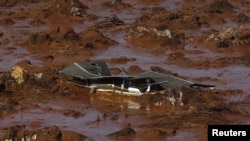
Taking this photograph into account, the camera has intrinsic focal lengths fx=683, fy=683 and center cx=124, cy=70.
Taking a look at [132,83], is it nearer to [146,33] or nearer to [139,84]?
[139,84]

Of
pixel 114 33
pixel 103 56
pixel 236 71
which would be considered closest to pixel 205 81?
pixel 236 71

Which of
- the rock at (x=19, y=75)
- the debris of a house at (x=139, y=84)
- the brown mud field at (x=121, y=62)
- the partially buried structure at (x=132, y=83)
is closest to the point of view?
the brown mud field at (x=121, y=62)

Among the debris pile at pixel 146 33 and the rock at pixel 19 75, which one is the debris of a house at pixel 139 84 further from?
the debris pile at pixel 146 33

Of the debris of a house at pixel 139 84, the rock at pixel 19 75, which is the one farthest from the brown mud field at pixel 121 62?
the debris of a house at pixel 139 84

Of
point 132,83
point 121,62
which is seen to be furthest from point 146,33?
point 132,83

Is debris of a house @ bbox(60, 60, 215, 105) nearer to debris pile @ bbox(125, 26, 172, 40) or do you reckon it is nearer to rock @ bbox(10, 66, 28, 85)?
rock @ bbox(10, 66, 28, 85)

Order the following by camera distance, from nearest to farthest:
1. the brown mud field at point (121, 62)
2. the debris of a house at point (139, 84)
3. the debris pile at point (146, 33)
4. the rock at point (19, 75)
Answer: the brown mud field at point (121, 62), the debris of a house at point (139, 84), the rock at point (19, 75), the debris pile at point (146, 33)

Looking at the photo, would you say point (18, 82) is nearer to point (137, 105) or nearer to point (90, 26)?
point (137, 105)

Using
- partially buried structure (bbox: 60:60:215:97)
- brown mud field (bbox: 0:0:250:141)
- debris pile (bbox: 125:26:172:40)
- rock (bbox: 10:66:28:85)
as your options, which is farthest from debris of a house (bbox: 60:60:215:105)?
debris pile (bbox: 125:26:172:40)
